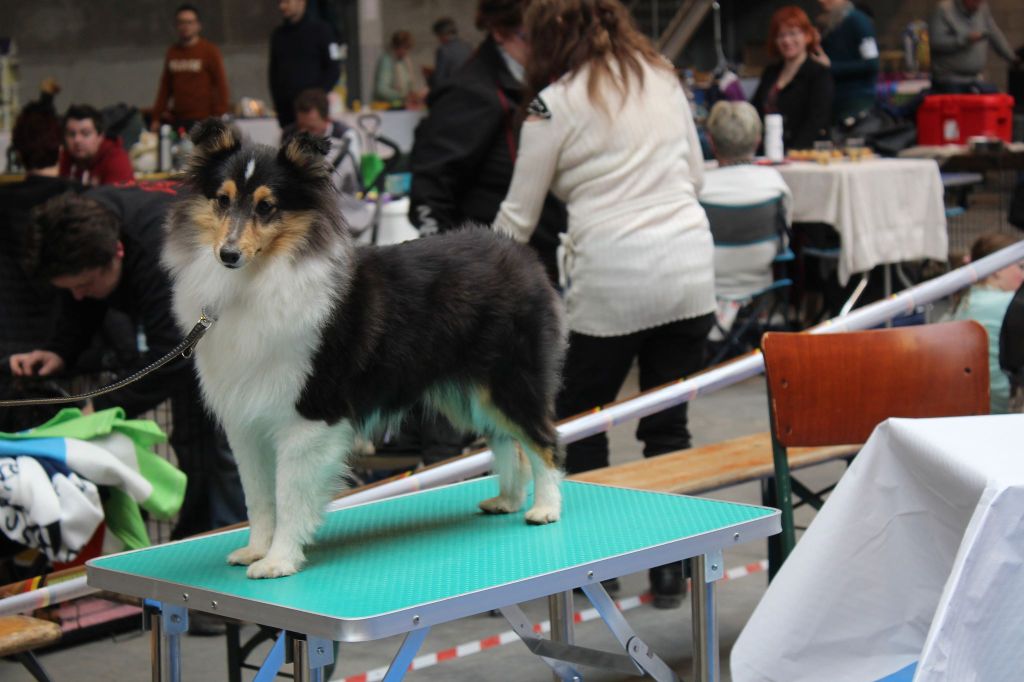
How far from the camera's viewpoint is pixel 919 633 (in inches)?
107

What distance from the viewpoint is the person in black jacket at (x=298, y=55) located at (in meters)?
10.9

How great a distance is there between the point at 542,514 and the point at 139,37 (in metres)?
16.0

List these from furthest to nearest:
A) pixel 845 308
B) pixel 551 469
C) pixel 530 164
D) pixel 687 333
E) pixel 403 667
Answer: pixel 845 308
pixel 687 333
pixel 530 164
pixel 551 469
pixel 403 667

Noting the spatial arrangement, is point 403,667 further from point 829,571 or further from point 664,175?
point 664,175

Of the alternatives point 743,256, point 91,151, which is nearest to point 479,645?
point 743,256

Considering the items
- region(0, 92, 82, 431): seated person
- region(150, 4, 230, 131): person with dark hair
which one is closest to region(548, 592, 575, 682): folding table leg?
region(0, 92, 82, 431): seated person

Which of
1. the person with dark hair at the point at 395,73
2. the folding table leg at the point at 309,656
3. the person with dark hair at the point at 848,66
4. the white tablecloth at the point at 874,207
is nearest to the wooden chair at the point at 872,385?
the folding table leg at the point at 309,656

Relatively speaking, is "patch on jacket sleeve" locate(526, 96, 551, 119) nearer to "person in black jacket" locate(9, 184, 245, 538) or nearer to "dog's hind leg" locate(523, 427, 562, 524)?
"person in black jacket" locate(9, 184, 245, 538)

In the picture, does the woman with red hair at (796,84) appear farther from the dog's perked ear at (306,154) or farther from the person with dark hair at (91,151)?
the dog's perked ear at (306,154)

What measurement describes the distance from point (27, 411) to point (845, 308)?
4369 millimetres

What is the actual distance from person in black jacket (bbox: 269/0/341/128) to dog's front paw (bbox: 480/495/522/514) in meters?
8.35

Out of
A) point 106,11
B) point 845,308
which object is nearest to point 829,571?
point 845,308

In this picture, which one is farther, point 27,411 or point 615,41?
point 27,411

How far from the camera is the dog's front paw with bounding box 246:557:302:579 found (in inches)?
92.8
